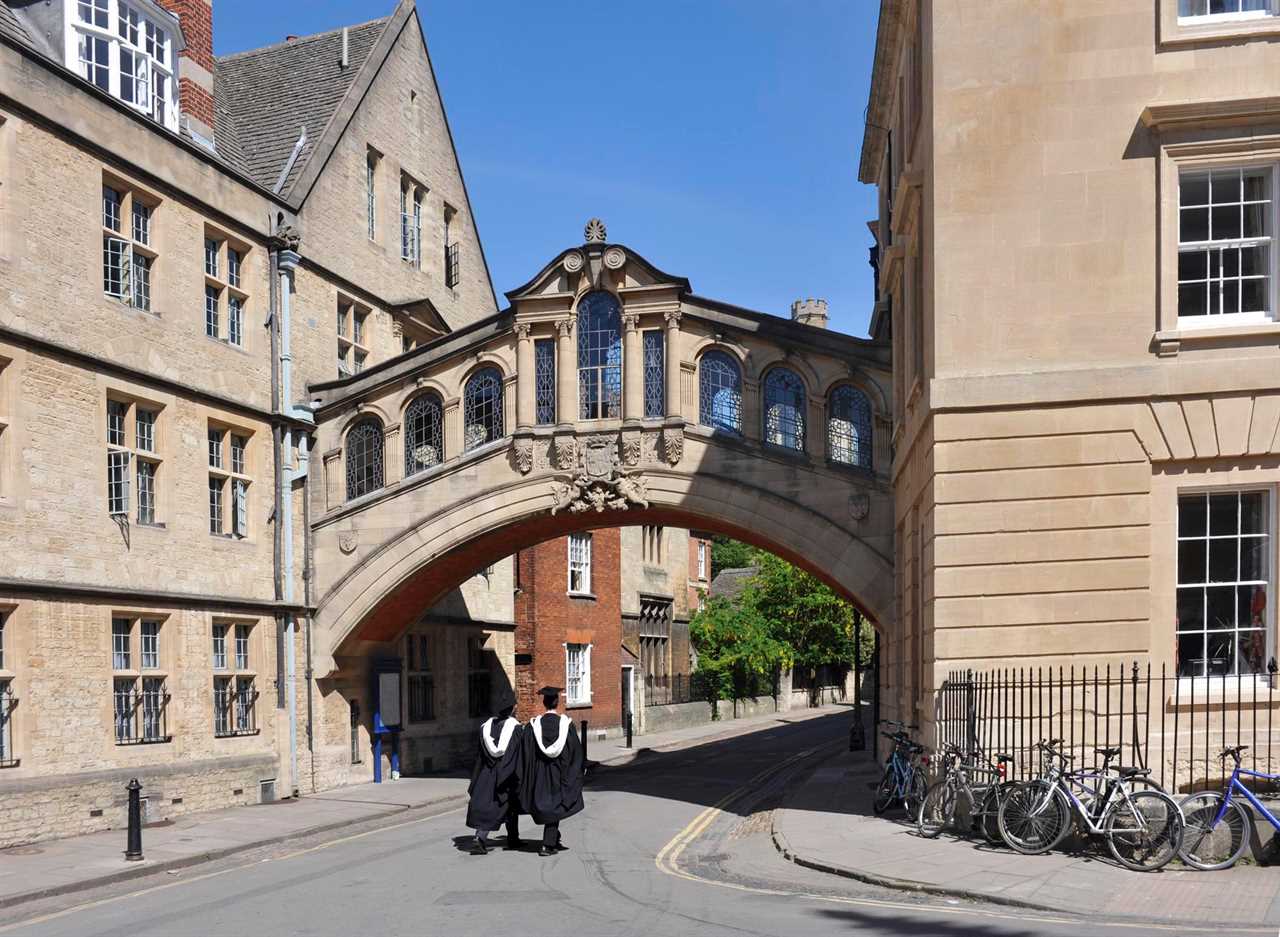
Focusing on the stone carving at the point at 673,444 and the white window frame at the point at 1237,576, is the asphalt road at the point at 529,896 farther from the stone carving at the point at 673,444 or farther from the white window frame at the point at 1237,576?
the stone carving at the point at 673,444

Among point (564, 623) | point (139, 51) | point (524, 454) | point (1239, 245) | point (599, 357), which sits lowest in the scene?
point (564, 623)

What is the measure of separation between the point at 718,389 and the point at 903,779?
7.83 m

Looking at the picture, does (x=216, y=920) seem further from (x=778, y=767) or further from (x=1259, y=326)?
(x=778, y=767)

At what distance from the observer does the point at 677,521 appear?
945 inches

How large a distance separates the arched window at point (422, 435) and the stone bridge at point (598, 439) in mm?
36

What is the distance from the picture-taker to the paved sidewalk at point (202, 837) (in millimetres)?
13625

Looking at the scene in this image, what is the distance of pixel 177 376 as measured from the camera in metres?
19.9

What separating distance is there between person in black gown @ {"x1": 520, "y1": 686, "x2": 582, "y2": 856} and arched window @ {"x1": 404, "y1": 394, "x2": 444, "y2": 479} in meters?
9.94

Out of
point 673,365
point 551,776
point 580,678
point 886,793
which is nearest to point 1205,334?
point 886,793

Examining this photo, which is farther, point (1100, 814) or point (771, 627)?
point (771, 627)

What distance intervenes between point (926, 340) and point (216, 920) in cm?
1013

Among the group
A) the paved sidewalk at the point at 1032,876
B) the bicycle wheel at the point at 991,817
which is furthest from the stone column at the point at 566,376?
the bicycle wheel at the point at 991,817

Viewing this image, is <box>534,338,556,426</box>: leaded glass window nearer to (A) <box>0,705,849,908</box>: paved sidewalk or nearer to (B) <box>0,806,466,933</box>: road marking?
(A) <box>0,705,849,908</box>: paved sidewalk

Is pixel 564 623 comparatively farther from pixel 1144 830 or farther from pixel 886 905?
pixel 886 905
